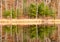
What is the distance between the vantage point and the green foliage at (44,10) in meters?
9.67

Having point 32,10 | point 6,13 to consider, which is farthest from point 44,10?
point 6,13

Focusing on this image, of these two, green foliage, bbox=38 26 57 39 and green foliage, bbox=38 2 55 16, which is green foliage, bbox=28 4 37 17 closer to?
green foliage, bbox=38 2 55 16

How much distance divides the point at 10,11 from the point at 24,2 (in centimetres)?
98

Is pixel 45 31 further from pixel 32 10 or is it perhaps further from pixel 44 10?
pixel 44 10

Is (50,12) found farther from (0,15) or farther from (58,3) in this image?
(0,15)

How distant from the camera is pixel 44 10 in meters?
9.68

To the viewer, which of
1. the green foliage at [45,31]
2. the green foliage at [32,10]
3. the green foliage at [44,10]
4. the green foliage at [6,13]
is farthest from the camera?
the green foliage at [44,10]

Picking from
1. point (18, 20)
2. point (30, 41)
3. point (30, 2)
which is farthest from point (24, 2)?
point (30, 41)

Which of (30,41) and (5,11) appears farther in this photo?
(5,11)

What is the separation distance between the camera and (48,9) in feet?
32.6

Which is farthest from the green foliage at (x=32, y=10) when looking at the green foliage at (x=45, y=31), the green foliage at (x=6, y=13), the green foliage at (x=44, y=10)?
the green foliage at (x=45, y=31)

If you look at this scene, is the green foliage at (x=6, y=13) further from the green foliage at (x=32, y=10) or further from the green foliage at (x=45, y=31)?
the green foliage at (x=45, y=31)

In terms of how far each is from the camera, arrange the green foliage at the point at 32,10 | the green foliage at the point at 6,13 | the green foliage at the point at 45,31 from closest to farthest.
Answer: the green foliage at the point at 45,31, the green foliage at the point at 6,13, the green foliage at the point at 32,10

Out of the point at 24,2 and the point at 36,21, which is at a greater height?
the point at 24,2
